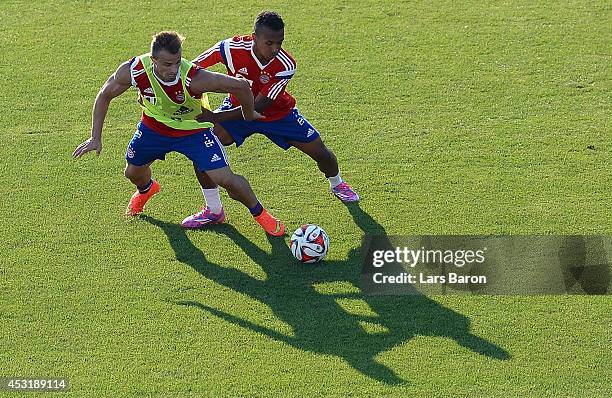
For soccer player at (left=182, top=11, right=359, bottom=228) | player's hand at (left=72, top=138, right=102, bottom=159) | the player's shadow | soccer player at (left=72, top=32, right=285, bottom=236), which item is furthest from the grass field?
player's hand at (left=72, top=138, right=102, bottom=159)

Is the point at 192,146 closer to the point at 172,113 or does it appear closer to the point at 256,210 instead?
the point at 172,113

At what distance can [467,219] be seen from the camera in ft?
28.0

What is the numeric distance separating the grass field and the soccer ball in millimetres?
116

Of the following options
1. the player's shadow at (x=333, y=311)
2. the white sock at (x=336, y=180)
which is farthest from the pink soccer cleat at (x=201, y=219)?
the white sock at (x=336, y=180)

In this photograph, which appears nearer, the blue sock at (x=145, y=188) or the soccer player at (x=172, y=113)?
the soccer player at (x=172, y=113)

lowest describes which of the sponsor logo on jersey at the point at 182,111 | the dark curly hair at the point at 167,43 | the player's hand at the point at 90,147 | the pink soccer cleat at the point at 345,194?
the pink soccer cleat at the point at 345,194

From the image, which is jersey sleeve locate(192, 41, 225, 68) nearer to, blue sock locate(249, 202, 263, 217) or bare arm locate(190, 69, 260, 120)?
bare arm locate(190, 69, 260, 120)

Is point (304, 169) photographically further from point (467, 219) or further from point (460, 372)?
point (460, 372)

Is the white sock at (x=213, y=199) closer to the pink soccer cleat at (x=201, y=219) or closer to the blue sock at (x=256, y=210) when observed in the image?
the pink soccer cleat at (x=201, y=219)

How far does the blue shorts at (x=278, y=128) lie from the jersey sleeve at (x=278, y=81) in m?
0.33

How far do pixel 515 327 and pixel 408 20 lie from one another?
556 centimetres

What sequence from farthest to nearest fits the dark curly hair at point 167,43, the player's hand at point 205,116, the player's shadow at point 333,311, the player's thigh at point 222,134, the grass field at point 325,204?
the player's thigh at point 222,134, the player's hand at point 205,116, the dark curly hair at point 167,43, the player's shadow at point 333,311, the grass field at point 325,204

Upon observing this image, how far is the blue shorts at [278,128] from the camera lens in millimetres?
8477

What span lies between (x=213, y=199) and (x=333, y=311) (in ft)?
5.40
